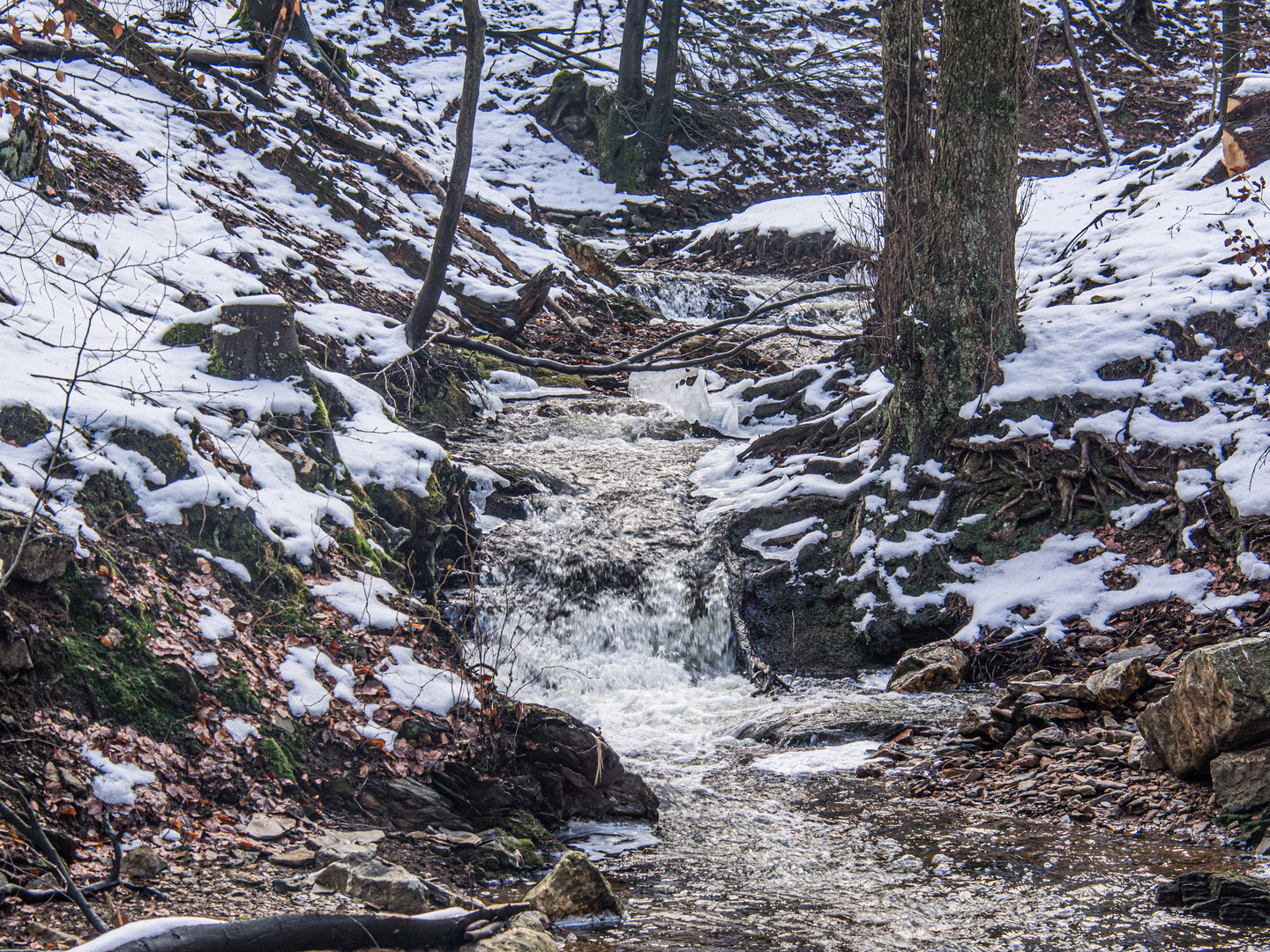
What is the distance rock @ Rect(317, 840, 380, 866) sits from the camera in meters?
3.31

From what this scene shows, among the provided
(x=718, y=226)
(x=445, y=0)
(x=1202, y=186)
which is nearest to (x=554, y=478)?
(x=1202, y=186)

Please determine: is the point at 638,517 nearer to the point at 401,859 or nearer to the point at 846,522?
the point at 846,522

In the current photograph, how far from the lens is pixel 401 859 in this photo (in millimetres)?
3627

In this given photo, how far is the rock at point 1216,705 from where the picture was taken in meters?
3.54

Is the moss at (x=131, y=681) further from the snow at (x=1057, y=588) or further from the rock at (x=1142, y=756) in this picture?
the snow at (x=1057, y=588)

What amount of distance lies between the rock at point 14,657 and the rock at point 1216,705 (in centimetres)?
494

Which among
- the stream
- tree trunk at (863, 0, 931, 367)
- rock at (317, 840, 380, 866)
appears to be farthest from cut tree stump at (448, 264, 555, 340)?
rock at (317, 840, 380, 866)

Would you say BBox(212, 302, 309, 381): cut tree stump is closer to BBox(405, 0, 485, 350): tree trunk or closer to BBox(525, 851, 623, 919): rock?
BBox(405, 0, 485, 350): tree trunk

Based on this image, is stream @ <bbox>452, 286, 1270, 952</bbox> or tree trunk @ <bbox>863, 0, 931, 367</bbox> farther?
tree trunk @ <bbox>863, 0, 931, 367</bbox>

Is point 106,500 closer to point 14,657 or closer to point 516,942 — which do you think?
point 14,657

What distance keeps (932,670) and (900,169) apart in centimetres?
451

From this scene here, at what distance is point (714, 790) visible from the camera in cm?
492

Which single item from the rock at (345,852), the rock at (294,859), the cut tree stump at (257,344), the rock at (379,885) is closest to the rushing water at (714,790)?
the rock at (379,885)

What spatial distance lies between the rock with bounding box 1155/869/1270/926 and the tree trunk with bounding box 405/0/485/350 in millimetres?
7092
